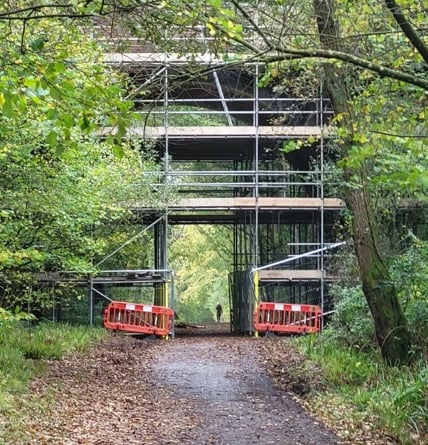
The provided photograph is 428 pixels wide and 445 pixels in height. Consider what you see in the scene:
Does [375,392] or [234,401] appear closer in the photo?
[375,392]

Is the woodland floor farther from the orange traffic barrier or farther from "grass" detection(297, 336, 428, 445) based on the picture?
the orange traffic barrier

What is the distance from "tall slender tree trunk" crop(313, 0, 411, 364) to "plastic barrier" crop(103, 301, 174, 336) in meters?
9.11

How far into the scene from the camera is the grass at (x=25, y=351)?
8.00m

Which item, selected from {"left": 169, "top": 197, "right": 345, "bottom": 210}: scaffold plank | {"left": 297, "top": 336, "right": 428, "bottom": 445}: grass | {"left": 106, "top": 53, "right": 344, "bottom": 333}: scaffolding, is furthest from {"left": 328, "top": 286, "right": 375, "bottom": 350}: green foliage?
{"left": 169, "top": 197, "right": 345, "bottom": 210}: scaffold plank

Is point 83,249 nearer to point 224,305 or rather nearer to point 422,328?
point 422,328

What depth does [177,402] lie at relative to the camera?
30.1ft

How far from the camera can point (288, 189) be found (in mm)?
22953

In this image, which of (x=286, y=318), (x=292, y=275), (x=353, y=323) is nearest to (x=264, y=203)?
(x=292, y=275)

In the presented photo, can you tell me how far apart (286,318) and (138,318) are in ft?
13.4

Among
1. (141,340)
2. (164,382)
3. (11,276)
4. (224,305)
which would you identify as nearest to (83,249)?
(11,276)

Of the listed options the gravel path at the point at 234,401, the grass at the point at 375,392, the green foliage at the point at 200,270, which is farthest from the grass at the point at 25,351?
the green foliage at the point at 200,270

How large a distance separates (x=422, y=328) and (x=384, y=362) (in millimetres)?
762

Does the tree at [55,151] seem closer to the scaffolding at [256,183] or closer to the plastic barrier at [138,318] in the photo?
the plastic barrier at [138,318]

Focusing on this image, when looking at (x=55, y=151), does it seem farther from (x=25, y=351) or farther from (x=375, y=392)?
(x=25, y=351)
